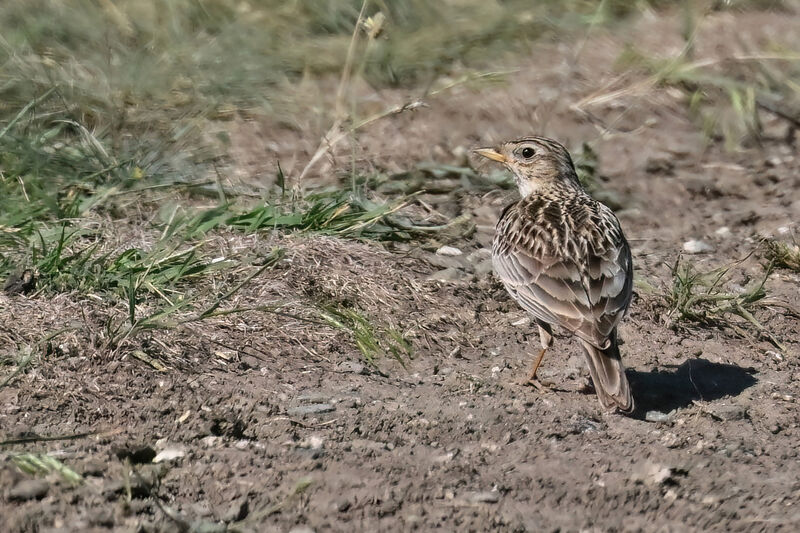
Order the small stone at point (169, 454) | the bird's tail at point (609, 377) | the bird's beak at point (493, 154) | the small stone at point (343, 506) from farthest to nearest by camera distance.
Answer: the bird's beak at point (493, 154), the bird's tail at point (609, 377), the small stone at point (169, 454), the small stone at point (343, 506)

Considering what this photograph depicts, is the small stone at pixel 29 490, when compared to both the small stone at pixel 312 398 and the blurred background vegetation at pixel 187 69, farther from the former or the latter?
the blurred background vegetation at pixel 187 69

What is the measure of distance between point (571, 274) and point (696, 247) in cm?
206

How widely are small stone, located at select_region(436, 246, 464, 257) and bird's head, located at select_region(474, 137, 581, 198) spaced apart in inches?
18.6

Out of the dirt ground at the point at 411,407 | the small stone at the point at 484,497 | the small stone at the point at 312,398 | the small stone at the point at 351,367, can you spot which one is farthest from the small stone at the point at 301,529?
the small stone at the point at 351,367

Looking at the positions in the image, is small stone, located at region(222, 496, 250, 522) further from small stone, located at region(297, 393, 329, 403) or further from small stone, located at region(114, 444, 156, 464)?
small stone, located at region(297, 393, 329, 403)

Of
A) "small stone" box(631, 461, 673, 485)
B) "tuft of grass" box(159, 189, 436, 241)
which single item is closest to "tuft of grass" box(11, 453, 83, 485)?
"small stone" box(631, 461, 673, 485)

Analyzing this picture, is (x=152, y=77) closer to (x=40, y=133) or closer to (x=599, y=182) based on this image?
(x=40, y=133)

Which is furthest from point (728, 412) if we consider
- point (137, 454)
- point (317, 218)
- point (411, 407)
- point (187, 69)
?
point (187, 69)

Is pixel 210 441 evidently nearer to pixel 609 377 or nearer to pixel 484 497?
pixel 484 497

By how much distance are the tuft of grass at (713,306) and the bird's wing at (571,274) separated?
0.56m

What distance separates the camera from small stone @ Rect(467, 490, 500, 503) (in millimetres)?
4273

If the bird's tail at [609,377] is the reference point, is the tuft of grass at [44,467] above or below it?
above

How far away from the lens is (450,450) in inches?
187

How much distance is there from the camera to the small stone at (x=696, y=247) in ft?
23.5
